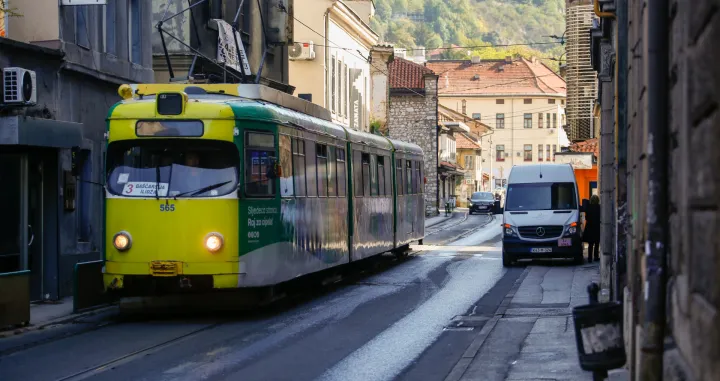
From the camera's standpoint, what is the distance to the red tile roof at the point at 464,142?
4532 inches

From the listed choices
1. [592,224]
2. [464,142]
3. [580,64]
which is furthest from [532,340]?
[464,142]

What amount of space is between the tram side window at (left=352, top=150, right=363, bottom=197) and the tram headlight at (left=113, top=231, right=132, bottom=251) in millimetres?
7798

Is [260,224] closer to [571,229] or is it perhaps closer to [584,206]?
[571,229]

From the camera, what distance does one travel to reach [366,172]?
2444 centimetres

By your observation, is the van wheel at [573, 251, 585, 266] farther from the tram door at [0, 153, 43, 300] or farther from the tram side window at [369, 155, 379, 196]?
the tram door at [0, 153, 43, 300]

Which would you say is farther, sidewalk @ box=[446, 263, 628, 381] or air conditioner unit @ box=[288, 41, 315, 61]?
air conditioner unit @ box=[288, 41, 315, 61]

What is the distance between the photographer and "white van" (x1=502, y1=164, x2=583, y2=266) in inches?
1109

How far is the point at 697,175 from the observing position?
4.39m

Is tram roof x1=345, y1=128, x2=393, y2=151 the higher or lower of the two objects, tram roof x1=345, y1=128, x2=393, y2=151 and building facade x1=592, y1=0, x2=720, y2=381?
the higher

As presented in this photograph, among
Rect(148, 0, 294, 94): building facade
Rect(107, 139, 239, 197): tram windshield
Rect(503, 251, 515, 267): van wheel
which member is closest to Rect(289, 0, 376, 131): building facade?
Rect(148, 0, 294, 94): building facade

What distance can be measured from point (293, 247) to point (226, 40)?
1564 centimetres

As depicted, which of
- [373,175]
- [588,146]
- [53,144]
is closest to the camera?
[53,144]

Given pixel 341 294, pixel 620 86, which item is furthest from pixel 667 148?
pixel 341 294

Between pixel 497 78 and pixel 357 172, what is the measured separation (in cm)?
11291
